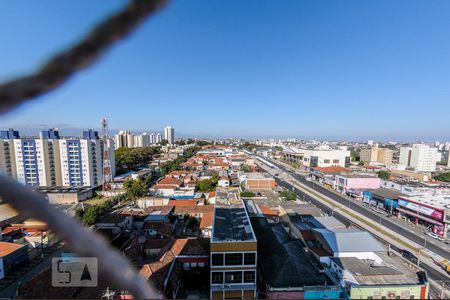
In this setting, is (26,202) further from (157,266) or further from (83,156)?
(83,156)

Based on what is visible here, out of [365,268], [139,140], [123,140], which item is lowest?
[365,268]

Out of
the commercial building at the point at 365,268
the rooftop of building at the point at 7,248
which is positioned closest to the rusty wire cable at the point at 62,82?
the commercial building at the point at 365,268

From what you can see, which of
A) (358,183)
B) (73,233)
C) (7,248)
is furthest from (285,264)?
(358,183)

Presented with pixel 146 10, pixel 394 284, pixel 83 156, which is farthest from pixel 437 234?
pixel 83 156

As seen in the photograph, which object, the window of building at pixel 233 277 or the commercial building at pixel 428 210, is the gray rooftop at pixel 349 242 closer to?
the window of building at pixel 233 277

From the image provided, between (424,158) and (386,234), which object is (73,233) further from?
(424,158)

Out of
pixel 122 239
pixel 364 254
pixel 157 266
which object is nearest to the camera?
pixel 157 266

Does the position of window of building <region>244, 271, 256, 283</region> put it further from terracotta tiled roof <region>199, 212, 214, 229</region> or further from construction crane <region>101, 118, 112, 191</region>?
construction crane <region>101, 118, 112, 191</region>
